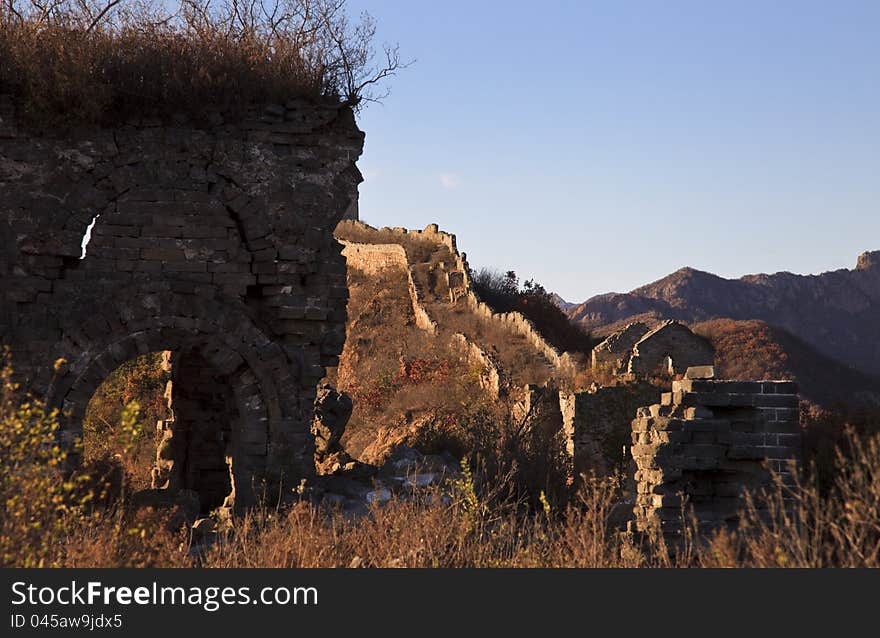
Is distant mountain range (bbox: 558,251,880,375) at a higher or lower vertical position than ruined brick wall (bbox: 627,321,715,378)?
higher

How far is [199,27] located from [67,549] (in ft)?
27.9

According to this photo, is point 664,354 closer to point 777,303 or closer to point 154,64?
point 154,64

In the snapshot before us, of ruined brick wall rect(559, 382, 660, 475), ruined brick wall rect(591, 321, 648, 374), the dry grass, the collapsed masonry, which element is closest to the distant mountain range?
ruined brick wall rect(591, 321, 648, 374)

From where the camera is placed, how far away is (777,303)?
80.3 m

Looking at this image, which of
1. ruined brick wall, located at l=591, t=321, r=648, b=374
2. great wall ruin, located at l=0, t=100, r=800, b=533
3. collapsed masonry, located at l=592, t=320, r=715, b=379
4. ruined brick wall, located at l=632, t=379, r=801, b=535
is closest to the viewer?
ruined brick wall, located at l=632, t=379, r=801, b=535

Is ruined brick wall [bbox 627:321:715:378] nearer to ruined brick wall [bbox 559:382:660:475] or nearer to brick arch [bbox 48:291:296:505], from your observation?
ruined brick wall [bbox 559:382:660:475]

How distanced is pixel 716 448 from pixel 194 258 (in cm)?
681

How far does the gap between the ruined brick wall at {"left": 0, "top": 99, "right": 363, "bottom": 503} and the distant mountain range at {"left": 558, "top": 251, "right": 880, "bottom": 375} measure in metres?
61.9

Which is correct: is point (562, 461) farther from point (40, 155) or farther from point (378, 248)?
point (378, 248)

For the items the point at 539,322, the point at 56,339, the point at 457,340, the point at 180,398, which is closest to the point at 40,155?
the point at 56,339

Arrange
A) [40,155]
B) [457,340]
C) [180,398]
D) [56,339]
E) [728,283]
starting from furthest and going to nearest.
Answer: [728,283] → [457,340] → [180,398] → [40,155] → [56,339]

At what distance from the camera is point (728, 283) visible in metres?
83.7

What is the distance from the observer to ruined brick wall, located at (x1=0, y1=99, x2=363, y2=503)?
12109mm

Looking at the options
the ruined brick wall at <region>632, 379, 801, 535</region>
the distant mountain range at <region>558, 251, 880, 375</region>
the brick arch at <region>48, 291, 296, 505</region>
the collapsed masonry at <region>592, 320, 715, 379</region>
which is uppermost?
the distant mountain range at <region>558, 251, 880, 375</region>
